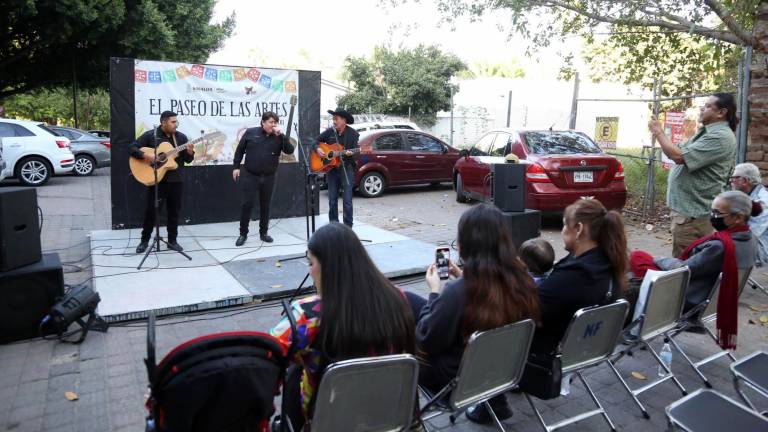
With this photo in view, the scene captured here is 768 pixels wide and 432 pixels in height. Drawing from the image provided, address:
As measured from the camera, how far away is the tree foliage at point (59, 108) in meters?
32.5

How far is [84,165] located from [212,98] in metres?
10.9

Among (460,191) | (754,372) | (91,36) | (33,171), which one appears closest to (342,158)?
(460,191)

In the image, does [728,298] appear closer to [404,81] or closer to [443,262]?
[443,262]

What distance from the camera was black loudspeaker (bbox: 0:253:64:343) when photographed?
4.36 meters

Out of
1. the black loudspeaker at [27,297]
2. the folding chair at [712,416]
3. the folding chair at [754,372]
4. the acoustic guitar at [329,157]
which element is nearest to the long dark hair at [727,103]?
the folding chair at [754,372]

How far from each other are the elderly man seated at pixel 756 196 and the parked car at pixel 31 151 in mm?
14928

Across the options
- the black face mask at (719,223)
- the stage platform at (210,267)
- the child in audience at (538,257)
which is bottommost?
the stage platform at (210,267)

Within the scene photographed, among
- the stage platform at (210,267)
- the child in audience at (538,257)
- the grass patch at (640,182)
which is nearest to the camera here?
the child in audience at (538,257)

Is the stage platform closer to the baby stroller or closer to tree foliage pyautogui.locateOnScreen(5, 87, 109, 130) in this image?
the baby stroller

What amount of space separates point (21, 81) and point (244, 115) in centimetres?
1726

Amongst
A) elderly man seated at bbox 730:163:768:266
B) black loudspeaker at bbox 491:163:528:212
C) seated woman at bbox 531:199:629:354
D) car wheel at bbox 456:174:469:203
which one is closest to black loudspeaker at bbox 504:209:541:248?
black loudspeaker at bbox 491:163:528:212

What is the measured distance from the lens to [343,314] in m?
2.18

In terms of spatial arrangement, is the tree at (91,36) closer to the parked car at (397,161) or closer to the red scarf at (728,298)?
the parked car at (397,161)

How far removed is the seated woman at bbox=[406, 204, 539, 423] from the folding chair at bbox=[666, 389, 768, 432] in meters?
0.74
